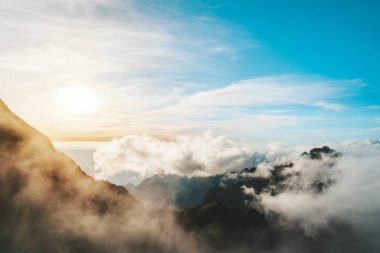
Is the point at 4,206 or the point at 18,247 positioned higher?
the point at 4,206

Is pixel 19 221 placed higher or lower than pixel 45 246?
higher

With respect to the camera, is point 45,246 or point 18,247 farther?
point 45,246

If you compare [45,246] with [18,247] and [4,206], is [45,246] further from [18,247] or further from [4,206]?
[4,206]

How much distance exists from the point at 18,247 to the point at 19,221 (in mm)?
18318

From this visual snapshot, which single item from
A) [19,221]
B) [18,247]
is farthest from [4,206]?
[18,247]

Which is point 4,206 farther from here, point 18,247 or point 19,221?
point 18,247

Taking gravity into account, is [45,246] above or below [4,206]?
below

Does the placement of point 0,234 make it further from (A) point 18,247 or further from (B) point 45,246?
(B) point 45,246

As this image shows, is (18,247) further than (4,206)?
No

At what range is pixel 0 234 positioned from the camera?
18150cm

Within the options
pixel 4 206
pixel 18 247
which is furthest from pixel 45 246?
pixel 4 206

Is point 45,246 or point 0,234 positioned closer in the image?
point 0,234

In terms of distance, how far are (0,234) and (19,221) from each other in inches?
612

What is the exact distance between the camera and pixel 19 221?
19662 centimetres
